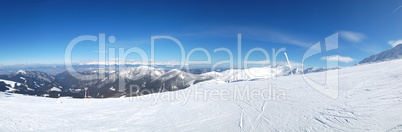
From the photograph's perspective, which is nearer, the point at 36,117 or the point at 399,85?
the point at 36,117

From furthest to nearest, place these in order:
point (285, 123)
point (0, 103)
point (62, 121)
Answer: point (0, 103) → point (62, 121) → point (285, 123)

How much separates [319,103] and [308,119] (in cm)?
304

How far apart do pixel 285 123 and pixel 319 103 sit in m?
3.90

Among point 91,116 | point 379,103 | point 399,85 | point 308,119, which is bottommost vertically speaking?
point 91,116

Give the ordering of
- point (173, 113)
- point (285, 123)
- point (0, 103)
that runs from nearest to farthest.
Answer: point (285, 123) < point (0, 103) < point (173, 113)

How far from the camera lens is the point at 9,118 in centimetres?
732

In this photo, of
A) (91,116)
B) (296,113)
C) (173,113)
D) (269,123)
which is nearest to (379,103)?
(296,113)

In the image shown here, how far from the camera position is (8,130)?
21.1ft

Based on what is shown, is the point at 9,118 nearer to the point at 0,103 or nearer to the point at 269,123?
the point at 0,103

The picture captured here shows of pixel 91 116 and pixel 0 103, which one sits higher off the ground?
pixel 0 103

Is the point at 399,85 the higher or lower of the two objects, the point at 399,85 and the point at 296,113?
the higher

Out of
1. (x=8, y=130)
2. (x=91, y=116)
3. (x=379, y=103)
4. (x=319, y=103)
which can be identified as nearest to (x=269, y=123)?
(x=319, y=103)

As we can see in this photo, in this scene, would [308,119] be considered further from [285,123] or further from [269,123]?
[269,123]

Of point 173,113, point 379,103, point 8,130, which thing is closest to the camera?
point 8,130
